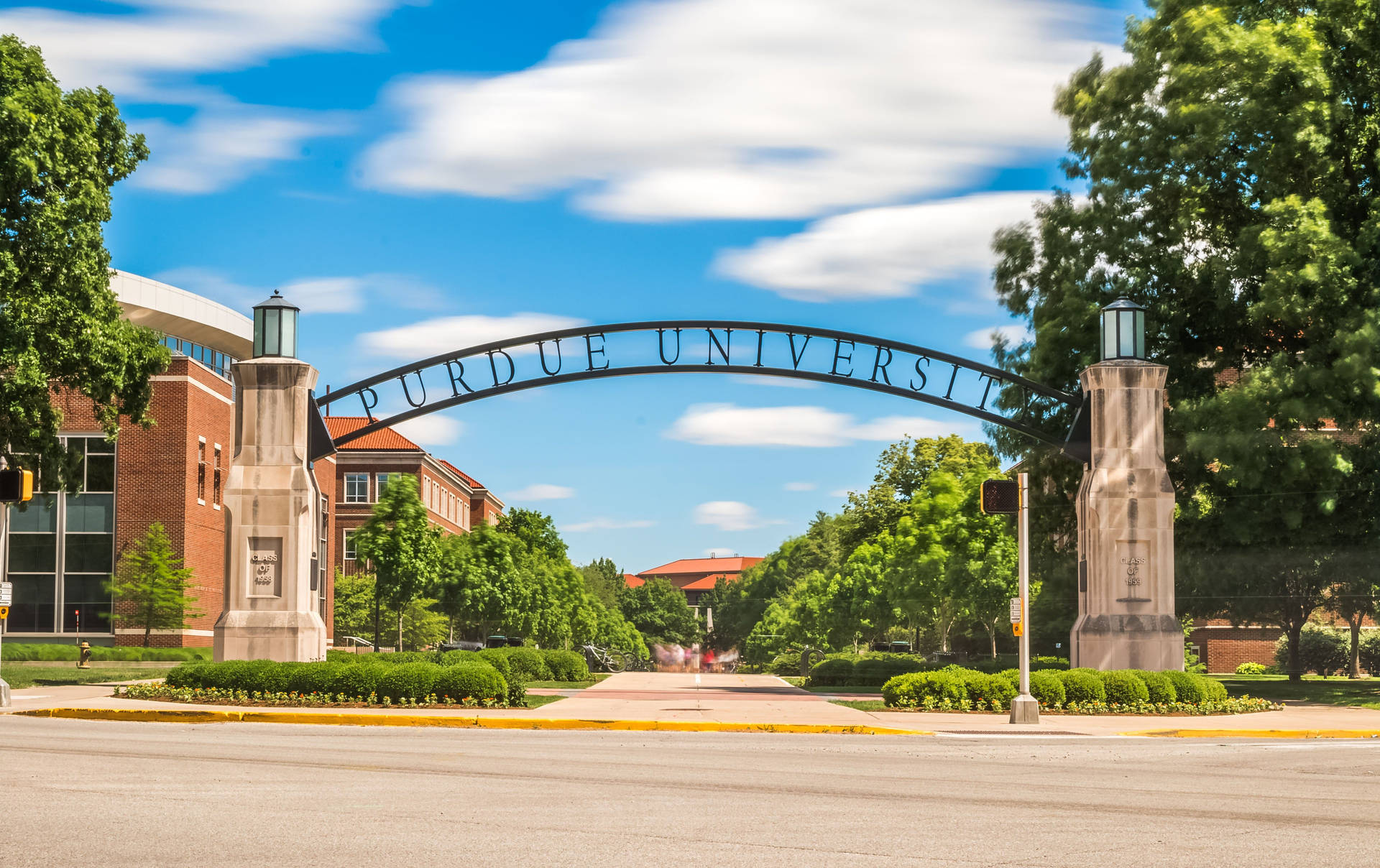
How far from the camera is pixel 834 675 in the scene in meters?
37.2

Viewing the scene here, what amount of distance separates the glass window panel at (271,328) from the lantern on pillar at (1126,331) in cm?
1669

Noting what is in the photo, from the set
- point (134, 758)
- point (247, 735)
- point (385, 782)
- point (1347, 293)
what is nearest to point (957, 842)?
point (385, 782)

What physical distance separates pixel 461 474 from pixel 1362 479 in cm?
9296

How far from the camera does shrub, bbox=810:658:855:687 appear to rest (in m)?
37.1

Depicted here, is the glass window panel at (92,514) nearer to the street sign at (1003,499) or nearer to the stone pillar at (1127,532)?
the stone pillar at (1127,532)

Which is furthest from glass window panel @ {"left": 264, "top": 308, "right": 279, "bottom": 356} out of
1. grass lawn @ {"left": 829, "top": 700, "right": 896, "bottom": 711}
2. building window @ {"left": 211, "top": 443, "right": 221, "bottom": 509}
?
building window @ {"left": 211, "top": 443, "right": 221, "bottom": 509}

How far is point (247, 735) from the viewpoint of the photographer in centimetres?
1677

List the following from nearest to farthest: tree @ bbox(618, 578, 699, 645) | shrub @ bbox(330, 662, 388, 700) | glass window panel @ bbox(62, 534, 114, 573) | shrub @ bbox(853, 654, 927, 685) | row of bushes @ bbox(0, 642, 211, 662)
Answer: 1. shrub @ bbox(330, 662, 388, 700)
2. shrub @ bbox(853, 654, 927, 685)
3. row of bushes @ bbox(0, 642, 211, 662)
4. glass window panel @ bbox(62, 534, 114, 573)
5. tree @ bbox(618, 578, 699, 645)

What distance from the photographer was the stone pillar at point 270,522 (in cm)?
2542

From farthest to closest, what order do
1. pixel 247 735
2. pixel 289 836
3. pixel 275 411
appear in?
pixel 275 411 → pixel 247 735 → pixel 289 836

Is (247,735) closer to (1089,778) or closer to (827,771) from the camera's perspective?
(827,771)

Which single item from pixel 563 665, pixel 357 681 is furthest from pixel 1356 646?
pixel 357 681

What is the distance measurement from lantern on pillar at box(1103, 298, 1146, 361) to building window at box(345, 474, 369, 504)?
73216mm

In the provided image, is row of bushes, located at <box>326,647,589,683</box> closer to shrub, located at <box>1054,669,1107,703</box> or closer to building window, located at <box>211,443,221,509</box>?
shrub, located at <box>1054,669,1107,703</box>
